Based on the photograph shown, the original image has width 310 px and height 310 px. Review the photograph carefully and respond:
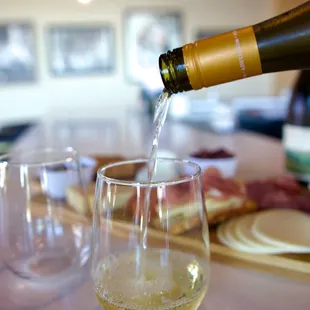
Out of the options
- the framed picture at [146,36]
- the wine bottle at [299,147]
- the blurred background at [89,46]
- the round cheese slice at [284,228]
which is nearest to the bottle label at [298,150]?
the wine bottle at [299,147]

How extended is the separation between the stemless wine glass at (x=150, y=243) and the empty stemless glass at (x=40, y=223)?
4.7 inches

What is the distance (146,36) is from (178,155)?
127 inches

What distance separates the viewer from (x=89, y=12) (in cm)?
406

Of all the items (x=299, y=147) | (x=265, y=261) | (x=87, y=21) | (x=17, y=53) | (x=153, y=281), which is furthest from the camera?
(x=87, y=21)

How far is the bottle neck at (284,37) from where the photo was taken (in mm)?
458

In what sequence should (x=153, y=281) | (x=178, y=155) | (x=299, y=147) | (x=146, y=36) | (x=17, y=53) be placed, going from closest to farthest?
(x=153, y=281) < (x=299, y=147) < (x=178, y=155) < (x=17, y=53) < (x=146, y=36)

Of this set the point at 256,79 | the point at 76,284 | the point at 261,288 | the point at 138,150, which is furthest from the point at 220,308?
the point at 256,79

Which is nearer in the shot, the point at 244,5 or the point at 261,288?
the point at 261,288

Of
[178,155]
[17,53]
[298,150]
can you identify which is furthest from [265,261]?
[17,53]

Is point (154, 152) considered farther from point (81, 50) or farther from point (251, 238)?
point (81, 50)

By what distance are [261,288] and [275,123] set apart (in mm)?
1733

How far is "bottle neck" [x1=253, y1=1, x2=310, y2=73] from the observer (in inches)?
18.0

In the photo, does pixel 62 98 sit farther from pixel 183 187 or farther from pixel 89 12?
pixel 183 187

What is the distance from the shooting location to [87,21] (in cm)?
407
